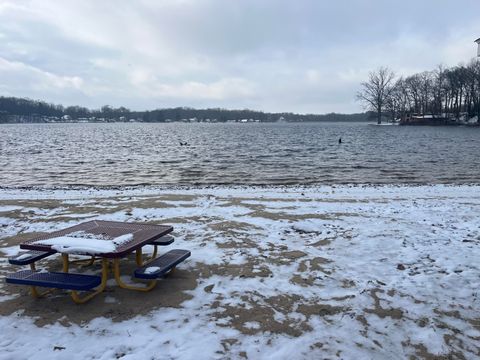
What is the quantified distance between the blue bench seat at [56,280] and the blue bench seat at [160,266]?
55cm

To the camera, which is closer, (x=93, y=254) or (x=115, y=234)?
(x=93, y=254)

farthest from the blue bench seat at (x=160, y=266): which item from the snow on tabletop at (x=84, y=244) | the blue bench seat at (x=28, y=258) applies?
the blue bench seat at (x=28, y=258)

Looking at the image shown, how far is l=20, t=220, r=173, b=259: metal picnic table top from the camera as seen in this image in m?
5.15

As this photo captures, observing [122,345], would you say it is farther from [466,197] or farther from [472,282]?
[466,197]

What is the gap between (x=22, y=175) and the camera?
22.8m

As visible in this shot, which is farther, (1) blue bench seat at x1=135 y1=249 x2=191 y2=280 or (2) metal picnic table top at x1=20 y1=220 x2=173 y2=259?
(2) metal picnic table top at x1=20 y1=220 x2=173 y2=259

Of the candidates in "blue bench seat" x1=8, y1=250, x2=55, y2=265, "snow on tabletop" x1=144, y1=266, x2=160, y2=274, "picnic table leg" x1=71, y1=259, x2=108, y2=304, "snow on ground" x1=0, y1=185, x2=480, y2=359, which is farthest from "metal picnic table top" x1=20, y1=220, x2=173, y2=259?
"snow on ground" x1=0, y1=185, x2=480, y2=359

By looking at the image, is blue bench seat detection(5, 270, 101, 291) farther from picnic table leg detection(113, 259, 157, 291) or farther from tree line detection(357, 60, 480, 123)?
tree line detection(357, 60, 480, 123)

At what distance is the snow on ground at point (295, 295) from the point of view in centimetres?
408

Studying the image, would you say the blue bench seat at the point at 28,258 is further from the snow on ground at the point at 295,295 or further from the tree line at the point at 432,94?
the tree line at the point at 432,94

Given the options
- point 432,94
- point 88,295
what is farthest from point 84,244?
point 432,94

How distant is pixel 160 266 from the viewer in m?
5.39

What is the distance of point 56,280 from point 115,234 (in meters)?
1.18

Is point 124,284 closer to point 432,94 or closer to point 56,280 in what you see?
point 56,280
